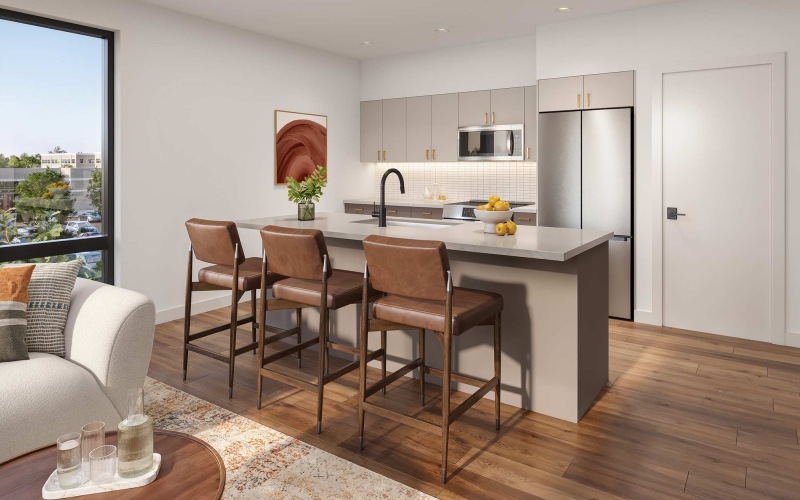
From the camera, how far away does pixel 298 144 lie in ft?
20.7

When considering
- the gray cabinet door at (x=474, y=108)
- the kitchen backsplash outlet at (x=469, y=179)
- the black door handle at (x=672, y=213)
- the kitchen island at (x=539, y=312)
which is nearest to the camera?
the kitchen island at (x=539, y=312)

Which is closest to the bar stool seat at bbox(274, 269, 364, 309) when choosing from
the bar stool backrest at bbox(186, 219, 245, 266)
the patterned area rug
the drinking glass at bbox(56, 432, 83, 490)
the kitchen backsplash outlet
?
the bar stool backrest at bbox(186, 219, 245, 266)

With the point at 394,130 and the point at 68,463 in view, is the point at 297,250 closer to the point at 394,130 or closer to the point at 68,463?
the point at 68,463

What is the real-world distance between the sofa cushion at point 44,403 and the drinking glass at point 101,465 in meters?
0.81

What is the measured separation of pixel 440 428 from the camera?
2428 millimetres

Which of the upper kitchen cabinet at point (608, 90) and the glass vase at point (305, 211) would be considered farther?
the upper kitchen cabinet at point (608, 90)

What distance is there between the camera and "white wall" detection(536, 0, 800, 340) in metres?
4.17

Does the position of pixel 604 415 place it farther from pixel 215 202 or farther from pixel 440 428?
pixel 215 202

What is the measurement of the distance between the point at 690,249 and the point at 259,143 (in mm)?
4265

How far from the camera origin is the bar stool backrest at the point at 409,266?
240 cm

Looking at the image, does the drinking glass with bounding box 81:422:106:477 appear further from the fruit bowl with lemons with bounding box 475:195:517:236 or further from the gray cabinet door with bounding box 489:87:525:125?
the gray cabinet door with bounding box 489:87:525:125

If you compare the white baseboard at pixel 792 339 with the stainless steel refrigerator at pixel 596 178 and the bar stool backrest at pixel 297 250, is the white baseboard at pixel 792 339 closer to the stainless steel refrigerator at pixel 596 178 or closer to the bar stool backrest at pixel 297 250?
the stainless steel refrigerator at pixel 596 178

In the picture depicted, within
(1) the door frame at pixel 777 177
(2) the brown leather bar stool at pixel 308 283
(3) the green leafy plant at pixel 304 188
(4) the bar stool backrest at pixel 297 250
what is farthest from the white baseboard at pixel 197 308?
(1) the door frame at pixel 777 177

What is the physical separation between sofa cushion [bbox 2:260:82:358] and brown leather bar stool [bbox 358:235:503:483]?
4.56 ft
